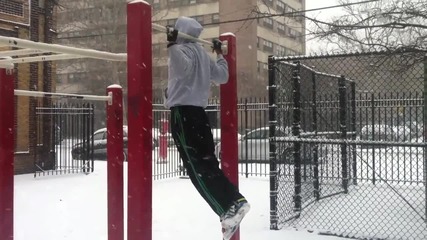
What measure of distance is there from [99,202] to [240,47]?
37029mm

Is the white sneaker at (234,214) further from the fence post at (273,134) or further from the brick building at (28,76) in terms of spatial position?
the brick building at (28,76)

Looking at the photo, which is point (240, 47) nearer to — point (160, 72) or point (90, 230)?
point (160, 72)

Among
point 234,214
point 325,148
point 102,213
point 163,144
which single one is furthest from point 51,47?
point 163,144

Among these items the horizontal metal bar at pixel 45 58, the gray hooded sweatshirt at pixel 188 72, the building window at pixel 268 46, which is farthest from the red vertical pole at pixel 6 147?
the building window at pixel 268 46

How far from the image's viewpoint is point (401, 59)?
5895 mm

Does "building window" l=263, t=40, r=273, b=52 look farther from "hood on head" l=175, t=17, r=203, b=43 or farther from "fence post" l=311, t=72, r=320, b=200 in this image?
"hood on head" l=175, t=17, r=203, b=43

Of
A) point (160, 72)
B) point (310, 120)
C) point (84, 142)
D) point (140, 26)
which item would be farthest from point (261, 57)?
point (140, 26)

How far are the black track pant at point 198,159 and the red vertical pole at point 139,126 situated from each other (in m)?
0.35

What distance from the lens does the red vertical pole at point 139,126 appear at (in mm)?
2666

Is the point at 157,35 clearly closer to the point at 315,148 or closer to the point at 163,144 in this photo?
the point at 163,144

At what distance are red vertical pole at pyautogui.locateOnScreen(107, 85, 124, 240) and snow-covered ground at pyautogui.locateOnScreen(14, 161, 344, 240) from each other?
203 centimetres

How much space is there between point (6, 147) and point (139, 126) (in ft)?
6.59

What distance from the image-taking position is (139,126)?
268 cm

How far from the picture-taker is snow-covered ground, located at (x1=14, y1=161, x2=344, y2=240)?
606cm
